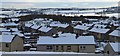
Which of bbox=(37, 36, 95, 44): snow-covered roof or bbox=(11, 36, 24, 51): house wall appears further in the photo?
bbox=(11, 36, 24, 51): house wall

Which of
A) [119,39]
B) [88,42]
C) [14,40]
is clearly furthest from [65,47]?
[119,39]

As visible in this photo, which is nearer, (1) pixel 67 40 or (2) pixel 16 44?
(1) pixel 67 40

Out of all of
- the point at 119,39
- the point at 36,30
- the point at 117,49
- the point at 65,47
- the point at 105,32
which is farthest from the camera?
the point at 36,30

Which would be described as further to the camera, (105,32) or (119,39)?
(105,32)

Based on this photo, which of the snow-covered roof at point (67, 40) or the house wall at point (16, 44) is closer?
the snow-covered roof at point (67, 40)

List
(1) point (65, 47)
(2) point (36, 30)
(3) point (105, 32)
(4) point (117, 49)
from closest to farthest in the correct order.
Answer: (4) point (117, 49)
(1) point (65, 47)
(3) point (105, 32)
(2) point (36, 30)

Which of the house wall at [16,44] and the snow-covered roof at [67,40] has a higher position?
the snow-covered roof at [67,40]

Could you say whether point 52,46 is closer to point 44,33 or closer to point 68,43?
point 68,43

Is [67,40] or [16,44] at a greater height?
[67,40]

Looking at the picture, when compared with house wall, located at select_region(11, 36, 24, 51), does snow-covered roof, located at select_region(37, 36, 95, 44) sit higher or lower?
higher

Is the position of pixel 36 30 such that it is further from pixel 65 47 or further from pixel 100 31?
pixel 65 47
